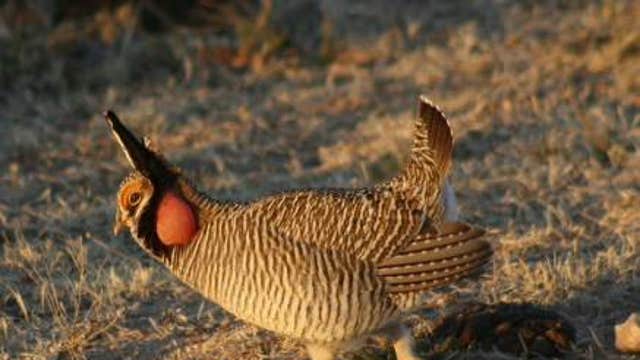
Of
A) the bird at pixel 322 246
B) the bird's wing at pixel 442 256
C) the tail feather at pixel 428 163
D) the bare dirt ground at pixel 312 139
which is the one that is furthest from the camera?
the bare dirt ground at pixel 312 139

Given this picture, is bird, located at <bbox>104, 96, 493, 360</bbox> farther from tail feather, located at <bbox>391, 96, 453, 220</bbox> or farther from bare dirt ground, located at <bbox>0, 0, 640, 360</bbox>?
bare dirt ground, located at <bbox>0, 0, 640, 360</bbox>

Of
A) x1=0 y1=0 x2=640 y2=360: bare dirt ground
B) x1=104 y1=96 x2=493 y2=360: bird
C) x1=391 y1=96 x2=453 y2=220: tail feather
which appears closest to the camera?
x1=104 y1=96 x2=493 y2=360: bird

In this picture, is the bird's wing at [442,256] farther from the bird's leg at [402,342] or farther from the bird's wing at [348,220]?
the bird's leg at [402,342]

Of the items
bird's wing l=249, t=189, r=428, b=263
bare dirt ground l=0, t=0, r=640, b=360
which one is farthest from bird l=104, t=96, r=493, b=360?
bare dirt ground l=0, t=0, r=640, b=360

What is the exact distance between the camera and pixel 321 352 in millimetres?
4520

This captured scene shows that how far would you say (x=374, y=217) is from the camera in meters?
4.39

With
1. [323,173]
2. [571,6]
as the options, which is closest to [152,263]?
[323,173]

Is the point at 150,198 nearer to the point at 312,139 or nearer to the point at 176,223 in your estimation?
the point at 176,223

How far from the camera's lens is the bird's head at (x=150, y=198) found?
4559 mm

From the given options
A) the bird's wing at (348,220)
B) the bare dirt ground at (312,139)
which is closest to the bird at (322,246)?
the bird's wing at (348,220)

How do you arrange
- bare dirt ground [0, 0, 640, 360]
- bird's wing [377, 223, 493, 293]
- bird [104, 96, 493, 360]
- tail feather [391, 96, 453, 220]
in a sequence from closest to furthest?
bird [104, 96, 493, 360], bird's wing [377, 223, 493, 293], tail feather [391, 96, 453, 220], bare dirt ground [0, 0, 640, 360]

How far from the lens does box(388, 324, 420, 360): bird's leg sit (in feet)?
14.9

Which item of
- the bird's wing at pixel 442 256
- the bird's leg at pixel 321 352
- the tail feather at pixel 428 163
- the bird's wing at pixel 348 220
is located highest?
the tail feather at pixel 428 163

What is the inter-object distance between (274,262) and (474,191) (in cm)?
294
